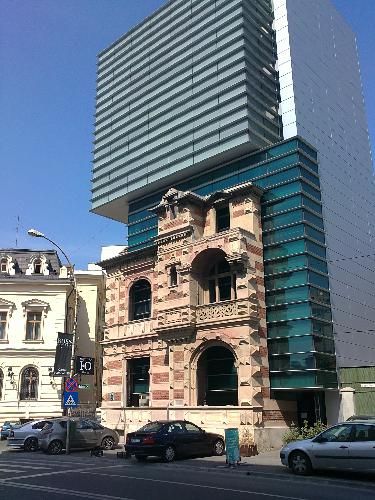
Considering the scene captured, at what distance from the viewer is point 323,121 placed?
33.8 metres

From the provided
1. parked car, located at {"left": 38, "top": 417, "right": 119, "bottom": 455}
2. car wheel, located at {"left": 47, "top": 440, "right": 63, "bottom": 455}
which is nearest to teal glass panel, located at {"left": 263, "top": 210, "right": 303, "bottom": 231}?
parked car, located at {"left": 38, "top": 417, "right": 119, "bottom": 455}

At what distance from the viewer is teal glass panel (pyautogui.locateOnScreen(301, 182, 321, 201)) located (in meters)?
28.2

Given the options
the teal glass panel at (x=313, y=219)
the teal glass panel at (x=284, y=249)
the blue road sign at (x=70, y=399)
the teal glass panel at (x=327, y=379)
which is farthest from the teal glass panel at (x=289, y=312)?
the blue road sign at (x=70, y=399)

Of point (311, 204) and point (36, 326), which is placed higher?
point (311, 204)

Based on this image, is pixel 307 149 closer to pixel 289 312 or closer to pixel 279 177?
pixel 279 177

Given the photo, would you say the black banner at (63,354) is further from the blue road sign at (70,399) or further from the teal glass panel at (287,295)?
the teal glass panel at (287,295)

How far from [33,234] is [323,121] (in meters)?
21.0

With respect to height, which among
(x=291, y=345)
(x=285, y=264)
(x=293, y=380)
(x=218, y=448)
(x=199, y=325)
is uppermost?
(x=285, y=264)

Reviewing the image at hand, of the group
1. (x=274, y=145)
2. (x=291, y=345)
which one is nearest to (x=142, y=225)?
(x=274, y=145)

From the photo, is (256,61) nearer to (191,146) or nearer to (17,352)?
(191,146)

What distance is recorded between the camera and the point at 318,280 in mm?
26938

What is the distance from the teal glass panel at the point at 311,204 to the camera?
27.7 m

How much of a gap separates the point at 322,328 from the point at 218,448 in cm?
868

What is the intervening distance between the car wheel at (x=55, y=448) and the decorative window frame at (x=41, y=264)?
2092 centimetres
